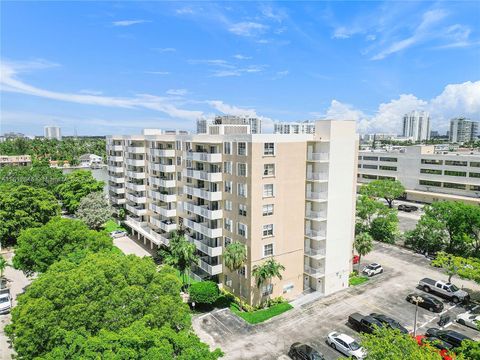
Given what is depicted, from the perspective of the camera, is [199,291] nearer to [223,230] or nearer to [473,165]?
[223,230]

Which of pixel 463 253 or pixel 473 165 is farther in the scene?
pixel 473 165

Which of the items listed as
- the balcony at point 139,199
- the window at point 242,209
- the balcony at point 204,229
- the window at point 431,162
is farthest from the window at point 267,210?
the window at point 431,162

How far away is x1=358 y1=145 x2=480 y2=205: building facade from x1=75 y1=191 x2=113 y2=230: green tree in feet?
281

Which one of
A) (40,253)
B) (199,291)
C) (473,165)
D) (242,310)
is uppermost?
(473,165)

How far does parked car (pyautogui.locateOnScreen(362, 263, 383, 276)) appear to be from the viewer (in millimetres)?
48416

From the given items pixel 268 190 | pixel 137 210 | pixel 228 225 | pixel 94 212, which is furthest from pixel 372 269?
pixel 94 212

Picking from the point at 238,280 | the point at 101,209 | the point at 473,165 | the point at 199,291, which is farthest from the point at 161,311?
the point at 473,165

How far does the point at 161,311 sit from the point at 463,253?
49.3 meters

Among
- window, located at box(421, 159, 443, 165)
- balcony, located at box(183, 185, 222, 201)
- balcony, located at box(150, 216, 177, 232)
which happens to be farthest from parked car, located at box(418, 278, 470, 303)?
window, located at box(421, 159, 443, 165)

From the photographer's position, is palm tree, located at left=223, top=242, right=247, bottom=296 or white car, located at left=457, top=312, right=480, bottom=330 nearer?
white car, located at left=457, top=312, right=480, bottom=330

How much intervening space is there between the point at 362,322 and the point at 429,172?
7771 cm

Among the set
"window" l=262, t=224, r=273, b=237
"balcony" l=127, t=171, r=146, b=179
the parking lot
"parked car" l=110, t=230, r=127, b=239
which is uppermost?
"balcony" l=127, t=171, r=146, b=179

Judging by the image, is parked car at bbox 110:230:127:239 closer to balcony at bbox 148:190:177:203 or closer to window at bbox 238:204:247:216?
balcony at bbox 148:190:177:203

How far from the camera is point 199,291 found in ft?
125
